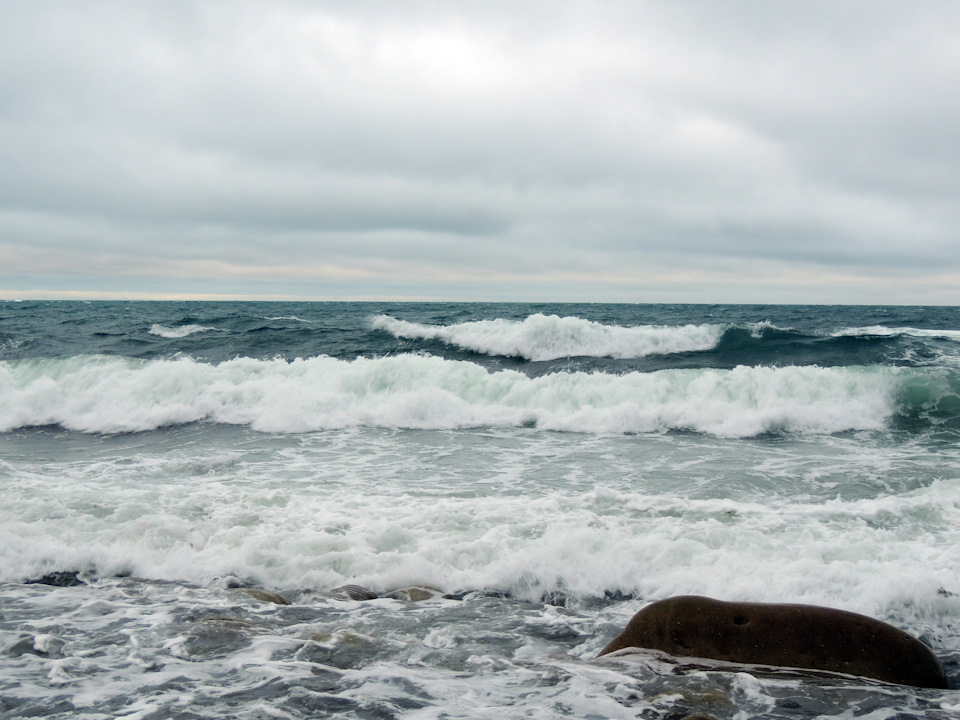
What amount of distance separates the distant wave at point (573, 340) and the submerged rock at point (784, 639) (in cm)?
1619

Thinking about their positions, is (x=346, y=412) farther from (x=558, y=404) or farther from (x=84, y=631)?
(x=84, y=631)

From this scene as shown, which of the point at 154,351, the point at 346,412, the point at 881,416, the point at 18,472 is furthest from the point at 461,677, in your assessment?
the point at 154,351

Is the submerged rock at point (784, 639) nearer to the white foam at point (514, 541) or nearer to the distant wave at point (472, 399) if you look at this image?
the white foam at point (514, 541)

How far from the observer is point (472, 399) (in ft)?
48.5

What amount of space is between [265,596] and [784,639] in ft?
13.2

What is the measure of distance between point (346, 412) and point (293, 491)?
5485 millimetres

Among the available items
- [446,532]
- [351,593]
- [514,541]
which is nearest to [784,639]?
[514,541]

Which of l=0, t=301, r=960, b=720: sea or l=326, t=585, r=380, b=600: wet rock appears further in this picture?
l=326, t=585, r=380, b=600: wet rock

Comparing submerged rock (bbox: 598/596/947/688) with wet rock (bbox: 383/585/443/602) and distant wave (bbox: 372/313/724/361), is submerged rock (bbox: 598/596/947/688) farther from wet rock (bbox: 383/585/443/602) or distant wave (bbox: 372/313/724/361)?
distant wave (bbox: 372/313/724/361)

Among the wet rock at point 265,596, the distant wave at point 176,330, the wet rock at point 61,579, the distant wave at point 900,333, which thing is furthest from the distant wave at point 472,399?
the distant wave at point 900,333

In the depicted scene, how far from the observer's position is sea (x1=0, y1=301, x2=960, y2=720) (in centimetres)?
403

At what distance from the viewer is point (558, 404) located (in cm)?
1427

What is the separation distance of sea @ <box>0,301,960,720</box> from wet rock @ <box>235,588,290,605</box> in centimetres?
3

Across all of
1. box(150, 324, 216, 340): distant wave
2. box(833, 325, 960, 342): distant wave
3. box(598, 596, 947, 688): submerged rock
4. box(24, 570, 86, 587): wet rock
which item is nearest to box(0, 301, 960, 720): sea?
box(24, 570, 86, 587): wet rock
